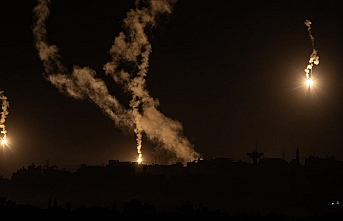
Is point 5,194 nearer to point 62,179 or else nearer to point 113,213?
point 62,179

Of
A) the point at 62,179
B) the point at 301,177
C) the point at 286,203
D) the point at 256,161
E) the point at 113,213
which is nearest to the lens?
the point at 113,213

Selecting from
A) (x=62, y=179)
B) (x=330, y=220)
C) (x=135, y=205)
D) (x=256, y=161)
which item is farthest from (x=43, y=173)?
(x=330, y=220)

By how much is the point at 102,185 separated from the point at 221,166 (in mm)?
27367

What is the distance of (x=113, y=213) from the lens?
49500 mm

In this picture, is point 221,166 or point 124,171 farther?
point 124,171

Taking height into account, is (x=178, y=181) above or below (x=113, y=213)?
above

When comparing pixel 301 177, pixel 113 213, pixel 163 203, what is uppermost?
pixel 301 177

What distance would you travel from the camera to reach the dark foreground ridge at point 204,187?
8756 cm

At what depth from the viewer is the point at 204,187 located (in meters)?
101

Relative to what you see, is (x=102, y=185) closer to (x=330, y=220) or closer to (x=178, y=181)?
(x=178, y=181)

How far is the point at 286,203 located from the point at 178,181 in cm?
2701

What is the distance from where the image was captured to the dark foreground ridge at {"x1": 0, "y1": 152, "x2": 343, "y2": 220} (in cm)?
8756

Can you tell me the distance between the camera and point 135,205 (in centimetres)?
5228

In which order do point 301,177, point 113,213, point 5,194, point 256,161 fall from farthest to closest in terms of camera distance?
point 5,194 → point 256,161 → point 301,177 → point 113,213
